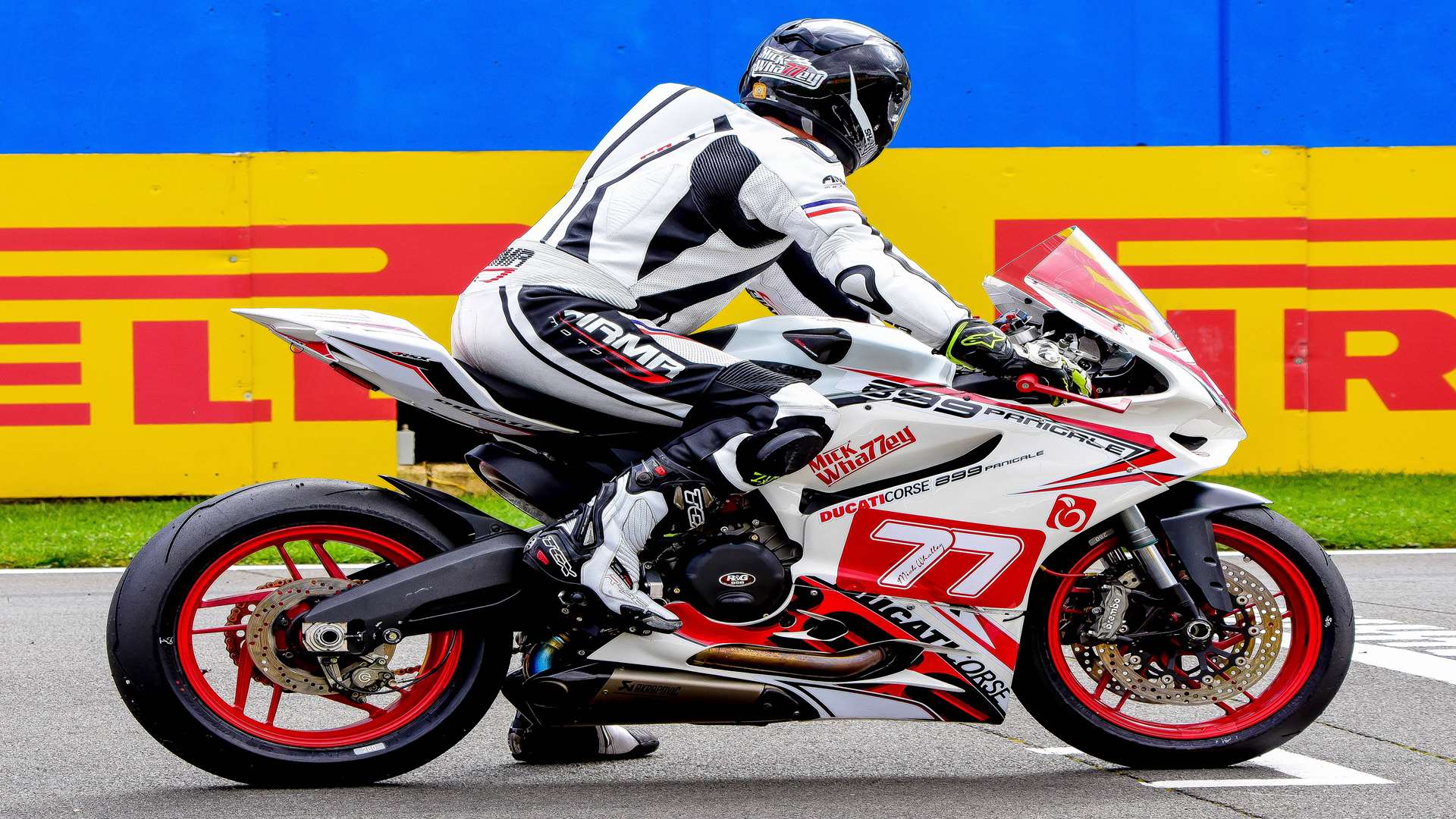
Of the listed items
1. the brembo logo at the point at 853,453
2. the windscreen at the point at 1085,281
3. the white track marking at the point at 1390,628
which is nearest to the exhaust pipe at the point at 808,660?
the brembo logo at the point at 853,453

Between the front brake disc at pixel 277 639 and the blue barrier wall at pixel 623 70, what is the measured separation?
913cm

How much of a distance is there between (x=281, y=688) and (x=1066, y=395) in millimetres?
2039

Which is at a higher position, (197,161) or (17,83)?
(17,83)

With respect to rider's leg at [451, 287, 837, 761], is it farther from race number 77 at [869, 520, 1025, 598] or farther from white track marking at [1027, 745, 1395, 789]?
white track marking at [1027, 745, 1395, 789]

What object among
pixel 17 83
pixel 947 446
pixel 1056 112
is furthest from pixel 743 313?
pixel 947 446

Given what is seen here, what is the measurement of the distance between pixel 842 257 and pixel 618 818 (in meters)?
1.40

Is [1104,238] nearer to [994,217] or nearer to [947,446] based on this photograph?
[994,217]

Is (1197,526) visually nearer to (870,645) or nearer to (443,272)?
(870,645)

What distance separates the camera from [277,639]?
4094 millimetres

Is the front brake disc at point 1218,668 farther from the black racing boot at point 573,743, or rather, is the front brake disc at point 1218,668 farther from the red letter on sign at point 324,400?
the red letter on sign at point 324,400

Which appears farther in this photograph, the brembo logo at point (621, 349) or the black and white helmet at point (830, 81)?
the black and white helmet at point (830, 81)

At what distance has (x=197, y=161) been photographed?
1123 cm

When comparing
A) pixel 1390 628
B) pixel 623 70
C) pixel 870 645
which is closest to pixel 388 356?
pixel 870 645

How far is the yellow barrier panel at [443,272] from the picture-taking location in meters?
10.9
